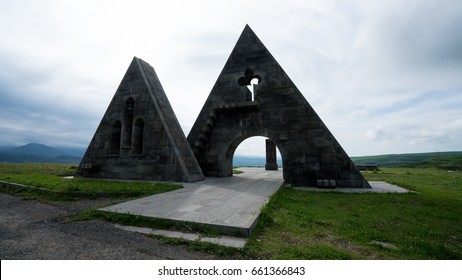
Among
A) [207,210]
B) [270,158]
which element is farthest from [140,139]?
[270,158]

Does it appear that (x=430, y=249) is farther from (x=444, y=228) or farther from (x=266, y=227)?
(x=266, y=227)

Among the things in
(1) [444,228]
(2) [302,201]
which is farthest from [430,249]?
(2) [302,201]

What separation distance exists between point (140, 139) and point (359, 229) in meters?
12.0

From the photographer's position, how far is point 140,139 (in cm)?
1312

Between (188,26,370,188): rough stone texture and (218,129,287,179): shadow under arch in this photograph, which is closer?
(188,26,370,188): rough stone texture

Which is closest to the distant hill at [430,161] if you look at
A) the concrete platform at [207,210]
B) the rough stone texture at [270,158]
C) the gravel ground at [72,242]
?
the rough stone texture at [270,158]

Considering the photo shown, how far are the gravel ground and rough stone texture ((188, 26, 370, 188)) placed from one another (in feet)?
30.7

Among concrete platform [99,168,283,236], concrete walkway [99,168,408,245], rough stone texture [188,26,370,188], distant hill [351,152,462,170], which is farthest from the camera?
distant hill [351,152,462,170]

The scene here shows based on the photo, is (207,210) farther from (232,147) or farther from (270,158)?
(270,158)

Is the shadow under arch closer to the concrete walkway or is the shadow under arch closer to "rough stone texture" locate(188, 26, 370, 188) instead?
"rough stone texture" locate(188, 26, 370, 188)

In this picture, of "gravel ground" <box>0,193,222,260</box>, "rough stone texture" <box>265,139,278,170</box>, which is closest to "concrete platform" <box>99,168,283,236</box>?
"gravel ground" <box>0,193,222,260</box>

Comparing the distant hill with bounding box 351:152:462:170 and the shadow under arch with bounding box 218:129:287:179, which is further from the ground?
the shadow under arch with bounding box 218:129:287:179

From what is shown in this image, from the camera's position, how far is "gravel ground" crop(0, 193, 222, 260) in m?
3.53

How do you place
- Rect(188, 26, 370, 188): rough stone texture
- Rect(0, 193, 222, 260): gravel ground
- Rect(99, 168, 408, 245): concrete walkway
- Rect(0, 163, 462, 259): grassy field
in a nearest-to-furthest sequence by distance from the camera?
1. Rect(0, 193, 222, 260): gravel ground
2. Rect(0, 163, 462, 259): grassy field
3. Rect(99, 168, 408, 245): concrete walkway
4. Rect(188, 26, 370, 188): rough stone texture
